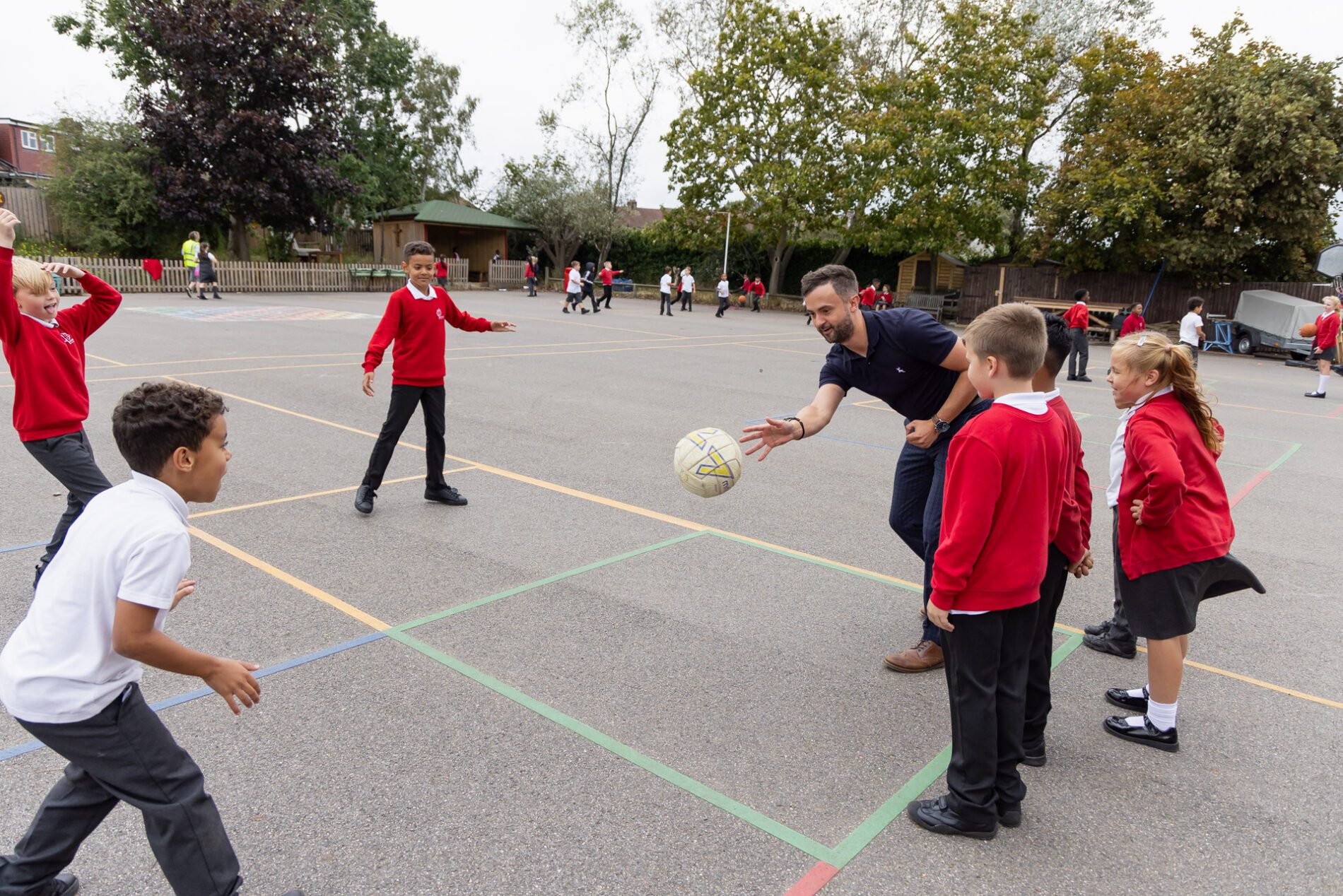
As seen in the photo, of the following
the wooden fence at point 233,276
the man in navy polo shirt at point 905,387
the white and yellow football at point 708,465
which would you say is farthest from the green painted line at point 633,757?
the wooden fence at point 233,276

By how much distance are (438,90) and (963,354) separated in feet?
198

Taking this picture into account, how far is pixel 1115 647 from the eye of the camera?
448cm

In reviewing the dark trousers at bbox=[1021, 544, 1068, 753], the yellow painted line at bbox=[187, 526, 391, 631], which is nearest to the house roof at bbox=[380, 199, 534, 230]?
the yellow painted line at bbox=[187, 526, 391, 631]

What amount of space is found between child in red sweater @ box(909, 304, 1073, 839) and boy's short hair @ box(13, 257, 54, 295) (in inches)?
179

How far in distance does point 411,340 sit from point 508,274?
126ft

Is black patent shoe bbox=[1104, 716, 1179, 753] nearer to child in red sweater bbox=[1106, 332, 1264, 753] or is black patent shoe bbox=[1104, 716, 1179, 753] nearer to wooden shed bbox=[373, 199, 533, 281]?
child in red sweater bbox=[1106, 332, 1264, 753]

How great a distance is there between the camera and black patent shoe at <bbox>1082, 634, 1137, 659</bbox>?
176 inches

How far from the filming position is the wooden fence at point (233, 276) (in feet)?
90.5

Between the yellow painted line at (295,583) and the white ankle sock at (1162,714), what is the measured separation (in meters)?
3.58

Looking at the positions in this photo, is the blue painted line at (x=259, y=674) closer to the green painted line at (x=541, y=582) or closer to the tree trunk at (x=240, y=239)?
the green painted line at (x=541, y=582)

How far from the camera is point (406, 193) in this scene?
4594cm

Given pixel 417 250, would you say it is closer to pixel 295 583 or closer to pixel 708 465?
pixel 295 583

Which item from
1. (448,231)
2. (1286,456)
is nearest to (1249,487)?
(1286,456)

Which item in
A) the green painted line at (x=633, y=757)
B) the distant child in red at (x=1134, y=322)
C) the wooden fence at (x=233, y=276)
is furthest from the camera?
the wooden fence at (x=233, y=276)
